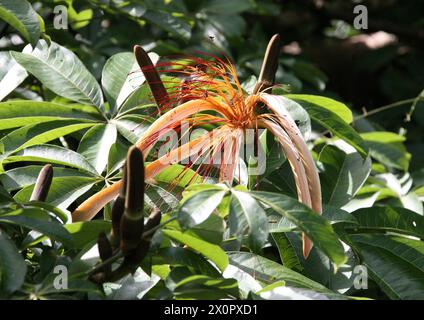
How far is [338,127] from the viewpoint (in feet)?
5.15

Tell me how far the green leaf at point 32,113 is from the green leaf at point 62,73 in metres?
0.04

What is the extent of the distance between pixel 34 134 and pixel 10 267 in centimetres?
57

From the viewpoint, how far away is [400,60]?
4098 mm

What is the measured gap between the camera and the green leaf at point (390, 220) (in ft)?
5.38

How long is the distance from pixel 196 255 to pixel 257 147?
1.26 ft

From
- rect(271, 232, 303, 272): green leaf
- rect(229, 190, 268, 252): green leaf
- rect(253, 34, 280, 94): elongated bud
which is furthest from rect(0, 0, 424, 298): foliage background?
rect(253, 34, 280, 94): elongated bud

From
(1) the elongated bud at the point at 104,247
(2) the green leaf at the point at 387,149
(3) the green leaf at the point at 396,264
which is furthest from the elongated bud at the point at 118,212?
(2) the green leaf at the point at 387,149

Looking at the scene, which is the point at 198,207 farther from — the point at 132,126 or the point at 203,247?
the point at 132,126

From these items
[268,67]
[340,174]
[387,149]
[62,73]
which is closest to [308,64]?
[387,149]

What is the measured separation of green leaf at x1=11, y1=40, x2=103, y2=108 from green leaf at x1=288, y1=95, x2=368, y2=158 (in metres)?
0.52

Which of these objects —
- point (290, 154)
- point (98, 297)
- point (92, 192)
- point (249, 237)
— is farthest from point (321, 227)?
point (92, 192)

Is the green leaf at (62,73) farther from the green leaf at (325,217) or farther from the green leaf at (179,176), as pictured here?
the green leaf at (325,217)

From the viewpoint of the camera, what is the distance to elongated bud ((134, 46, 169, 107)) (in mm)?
1574
